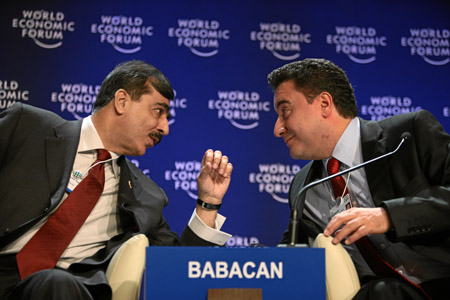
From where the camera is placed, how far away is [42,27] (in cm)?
375

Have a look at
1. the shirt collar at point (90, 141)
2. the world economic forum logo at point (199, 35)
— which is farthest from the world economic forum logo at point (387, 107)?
the shirt collar at point (90, 141)

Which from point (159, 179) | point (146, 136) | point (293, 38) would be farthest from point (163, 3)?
point (146, 136)

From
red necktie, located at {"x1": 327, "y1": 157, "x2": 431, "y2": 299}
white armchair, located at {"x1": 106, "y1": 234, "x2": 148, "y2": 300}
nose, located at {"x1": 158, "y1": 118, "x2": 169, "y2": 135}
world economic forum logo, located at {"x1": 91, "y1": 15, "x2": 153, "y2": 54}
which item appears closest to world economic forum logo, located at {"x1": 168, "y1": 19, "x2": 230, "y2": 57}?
world economic forum logo, located at {"x1": 91, "y1": 15, "x2": 153, "y2": 54}

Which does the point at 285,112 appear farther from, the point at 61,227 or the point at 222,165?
the point at 61,227

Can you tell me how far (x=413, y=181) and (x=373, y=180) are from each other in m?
0.17

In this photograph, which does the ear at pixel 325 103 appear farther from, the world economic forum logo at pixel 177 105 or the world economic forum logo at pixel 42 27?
the world economic forum logo at pixel 42 27

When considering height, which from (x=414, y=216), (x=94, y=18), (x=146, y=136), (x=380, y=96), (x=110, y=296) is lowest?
(x=110, y=296)

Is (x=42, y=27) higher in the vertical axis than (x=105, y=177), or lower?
higher

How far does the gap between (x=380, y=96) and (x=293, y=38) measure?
2.53 feet

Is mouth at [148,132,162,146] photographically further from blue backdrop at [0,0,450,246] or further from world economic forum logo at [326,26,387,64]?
world economic forum logo at [326,26,387,64]

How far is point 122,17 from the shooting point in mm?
3822

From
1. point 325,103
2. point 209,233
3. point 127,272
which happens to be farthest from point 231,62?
point 127,272

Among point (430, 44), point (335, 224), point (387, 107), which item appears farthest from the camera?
point (430, 44)

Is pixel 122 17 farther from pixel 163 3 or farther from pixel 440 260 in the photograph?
pixel 440 260
